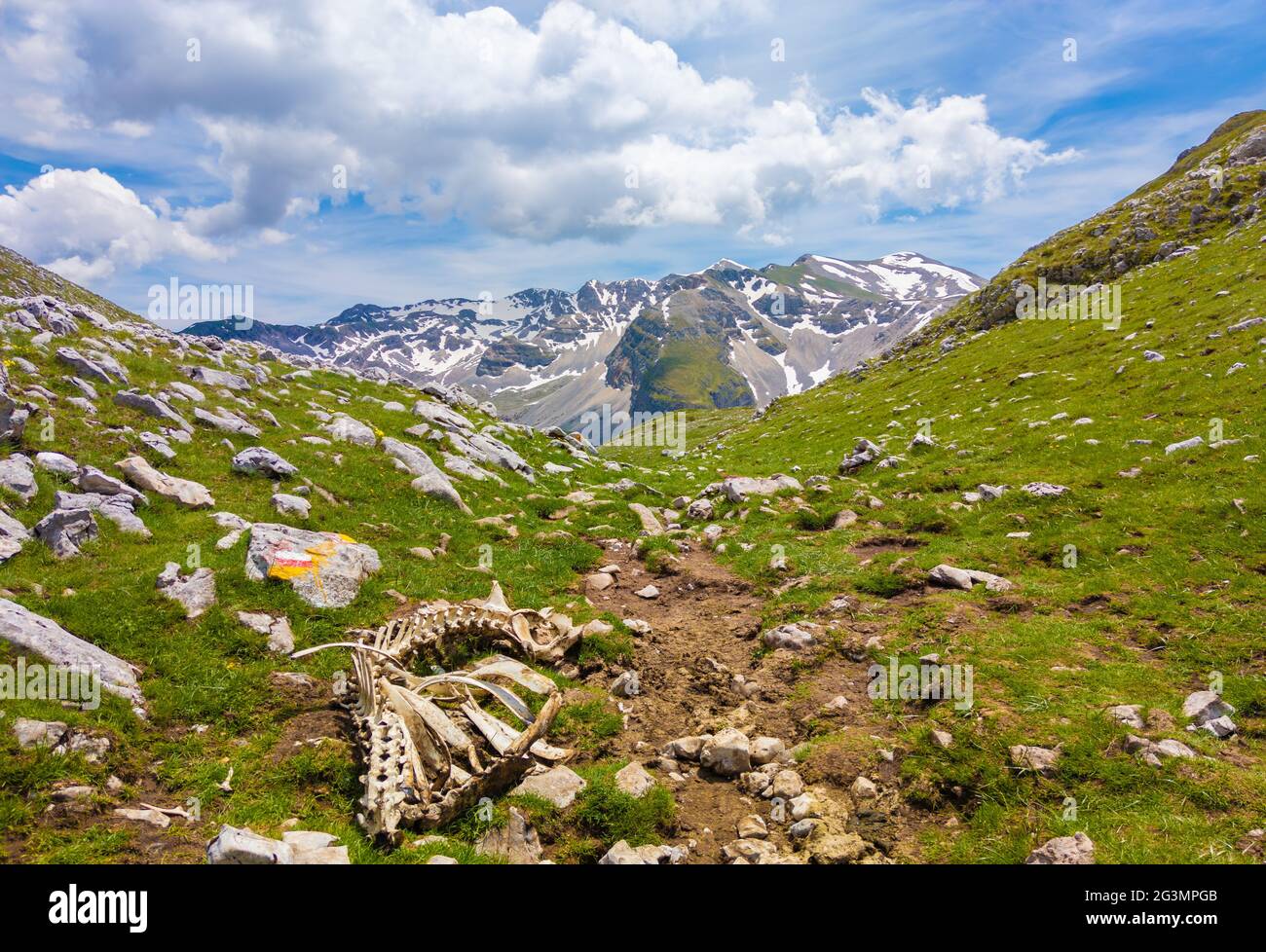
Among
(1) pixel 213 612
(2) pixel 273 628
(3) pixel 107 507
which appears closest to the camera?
(1) pixel 213 612

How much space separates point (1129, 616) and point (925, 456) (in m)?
14.7

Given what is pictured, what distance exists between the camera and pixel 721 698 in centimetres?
1012

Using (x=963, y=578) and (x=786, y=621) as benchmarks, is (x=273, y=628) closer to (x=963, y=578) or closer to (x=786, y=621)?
(x=786, y=621)

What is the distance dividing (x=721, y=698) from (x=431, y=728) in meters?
5.20

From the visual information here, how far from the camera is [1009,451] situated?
2108 cm

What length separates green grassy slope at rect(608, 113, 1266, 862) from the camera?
6.38 meters

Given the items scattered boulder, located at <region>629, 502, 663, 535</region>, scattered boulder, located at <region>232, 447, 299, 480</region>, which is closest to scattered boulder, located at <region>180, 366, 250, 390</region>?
scattered boulder, located at <region>232, 447, 299, 480</region>

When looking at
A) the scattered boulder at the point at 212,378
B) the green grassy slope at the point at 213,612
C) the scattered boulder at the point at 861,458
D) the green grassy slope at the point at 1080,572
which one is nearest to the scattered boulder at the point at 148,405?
the green grassy slope at the point at 213,612

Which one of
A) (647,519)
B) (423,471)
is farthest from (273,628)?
(647,519)

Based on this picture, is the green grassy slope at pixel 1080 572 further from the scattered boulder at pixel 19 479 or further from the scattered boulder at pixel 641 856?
the scattered boulder at pixel 19 479

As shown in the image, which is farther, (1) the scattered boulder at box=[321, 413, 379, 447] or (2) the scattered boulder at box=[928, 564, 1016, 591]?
(1) the scattered boulder at box=[321, 413, 379, 447]

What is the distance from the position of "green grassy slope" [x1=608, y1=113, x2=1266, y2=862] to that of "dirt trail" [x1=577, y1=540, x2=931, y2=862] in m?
0.59

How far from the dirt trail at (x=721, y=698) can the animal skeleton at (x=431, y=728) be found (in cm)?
185

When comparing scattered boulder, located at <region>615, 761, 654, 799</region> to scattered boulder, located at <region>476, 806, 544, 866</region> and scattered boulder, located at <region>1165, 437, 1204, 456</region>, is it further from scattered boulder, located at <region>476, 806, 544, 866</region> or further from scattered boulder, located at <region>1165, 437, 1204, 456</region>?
scattered boulder, located at <region>1165, 437, 1204, 456</region>
